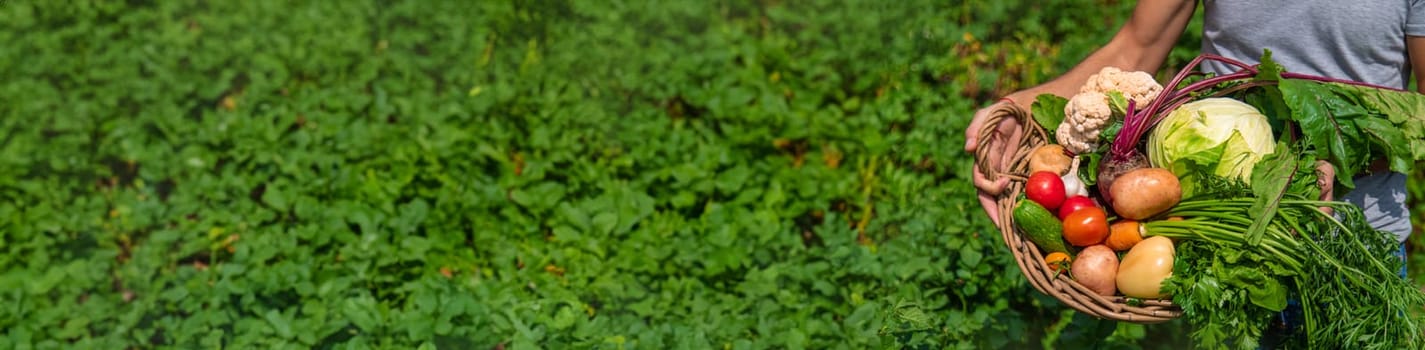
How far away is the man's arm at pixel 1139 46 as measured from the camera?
2.83 metres

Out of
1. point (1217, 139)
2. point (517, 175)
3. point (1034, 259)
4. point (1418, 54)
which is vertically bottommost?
point (517, 175)

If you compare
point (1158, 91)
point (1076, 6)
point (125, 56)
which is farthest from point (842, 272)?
point (125, 56)

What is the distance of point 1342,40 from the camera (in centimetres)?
251

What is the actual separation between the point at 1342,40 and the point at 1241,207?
19.1 inches

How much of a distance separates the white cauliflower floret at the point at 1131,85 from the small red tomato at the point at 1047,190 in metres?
0.23

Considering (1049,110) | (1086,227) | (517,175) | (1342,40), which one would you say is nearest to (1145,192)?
(1086,227)

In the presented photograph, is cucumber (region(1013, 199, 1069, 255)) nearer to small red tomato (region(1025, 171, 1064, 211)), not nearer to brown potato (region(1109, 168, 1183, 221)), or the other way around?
small red tomato (region(1025, 171, 1064, 211))

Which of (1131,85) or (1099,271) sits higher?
(1131,85)

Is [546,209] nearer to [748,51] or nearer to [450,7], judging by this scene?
[748,51]

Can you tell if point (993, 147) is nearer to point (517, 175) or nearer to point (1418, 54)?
point (1418, 54)

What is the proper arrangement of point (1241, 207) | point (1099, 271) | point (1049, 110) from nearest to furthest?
point (1241, 207), point (1099, 271), point (1049, 110)

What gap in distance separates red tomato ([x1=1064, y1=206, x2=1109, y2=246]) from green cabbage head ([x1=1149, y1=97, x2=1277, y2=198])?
0.59 ft

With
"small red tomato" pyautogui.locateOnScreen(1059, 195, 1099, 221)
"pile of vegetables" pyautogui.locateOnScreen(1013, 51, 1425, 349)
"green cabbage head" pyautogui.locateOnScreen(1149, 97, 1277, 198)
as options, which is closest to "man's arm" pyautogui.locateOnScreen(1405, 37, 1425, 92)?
"pile of vegetables" pyautogui.locateOnScreen(1013, 51, 1425, 349)

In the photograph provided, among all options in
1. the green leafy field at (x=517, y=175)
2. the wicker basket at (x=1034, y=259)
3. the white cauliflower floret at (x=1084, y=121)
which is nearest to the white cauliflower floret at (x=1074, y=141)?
the white cauliflower floret at (x=1084, y=121)
